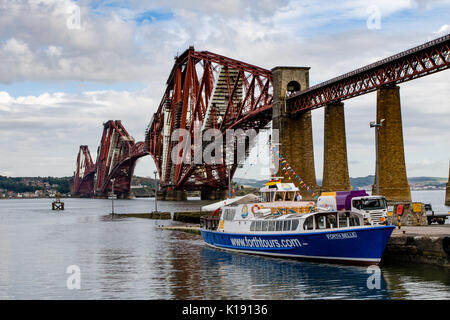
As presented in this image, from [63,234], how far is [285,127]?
3329cm

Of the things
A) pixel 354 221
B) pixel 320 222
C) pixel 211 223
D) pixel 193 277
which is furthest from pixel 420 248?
pixel 211 223

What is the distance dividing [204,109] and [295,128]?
62152 mm

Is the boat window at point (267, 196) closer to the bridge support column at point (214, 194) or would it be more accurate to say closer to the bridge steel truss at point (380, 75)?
the bridge steel truss at point (380, 75)

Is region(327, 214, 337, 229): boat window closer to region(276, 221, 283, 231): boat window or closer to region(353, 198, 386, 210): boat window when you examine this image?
region(353, 198, 386, 210): boat window

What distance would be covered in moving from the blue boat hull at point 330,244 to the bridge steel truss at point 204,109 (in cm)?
6004

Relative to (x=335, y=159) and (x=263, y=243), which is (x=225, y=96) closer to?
(x=335, y=159)

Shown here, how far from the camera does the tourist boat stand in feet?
90.9

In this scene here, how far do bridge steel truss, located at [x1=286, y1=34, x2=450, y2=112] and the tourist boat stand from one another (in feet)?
79.0

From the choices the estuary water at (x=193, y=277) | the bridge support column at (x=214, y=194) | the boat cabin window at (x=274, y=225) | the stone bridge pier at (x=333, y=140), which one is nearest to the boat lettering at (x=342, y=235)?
the estuary water at (x=193, y=277)

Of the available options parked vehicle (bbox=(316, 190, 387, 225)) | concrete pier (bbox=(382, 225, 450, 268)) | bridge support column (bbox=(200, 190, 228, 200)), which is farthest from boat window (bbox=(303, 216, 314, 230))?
bridge support column (bbox=(200, 190, 228, 200))

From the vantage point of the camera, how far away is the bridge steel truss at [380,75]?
166ft
